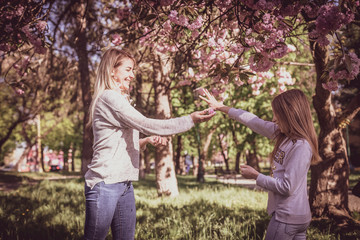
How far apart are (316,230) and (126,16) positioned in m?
5.27

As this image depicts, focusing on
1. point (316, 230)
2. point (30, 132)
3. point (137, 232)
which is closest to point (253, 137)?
point (316, 230)

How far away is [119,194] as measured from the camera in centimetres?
215

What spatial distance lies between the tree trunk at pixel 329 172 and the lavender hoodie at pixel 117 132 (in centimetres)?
423

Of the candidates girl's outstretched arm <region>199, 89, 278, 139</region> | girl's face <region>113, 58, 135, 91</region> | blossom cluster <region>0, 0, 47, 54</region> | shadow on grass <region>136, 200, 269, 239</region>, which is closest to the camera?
girl's face <region>113, 58, 135, 91</region>

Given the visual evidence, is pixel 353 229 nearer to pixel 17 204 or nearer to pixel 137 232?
pixel 137 232

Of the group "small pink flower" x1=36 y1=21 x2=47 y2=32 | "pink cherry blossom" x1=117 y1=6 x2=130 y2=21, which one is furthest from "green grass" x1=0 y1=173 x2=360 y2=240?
"pink cherry blossom" x1=117 y1=6 x2=130 y2=21

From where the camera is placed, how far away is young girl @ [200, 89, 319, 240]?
2104mm

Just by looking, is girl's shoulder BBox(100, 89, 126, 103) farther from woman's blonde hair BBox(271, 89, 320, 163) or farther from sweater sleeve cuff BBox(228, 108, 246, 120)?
woman's blonde hair BBox(271, 89, 320, 163)

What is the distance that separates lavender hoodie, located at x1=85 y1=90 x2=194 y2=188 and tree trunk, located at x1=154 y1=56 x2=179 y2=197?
6.18 m

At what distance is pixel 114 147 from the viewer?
2.14 meters

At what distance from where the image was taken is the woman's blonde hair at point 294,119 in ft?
7.36

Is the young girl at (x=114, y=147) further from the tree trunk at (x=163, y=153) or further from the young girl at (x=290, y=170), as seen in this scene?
the tree trunk at (x=163, y=153)

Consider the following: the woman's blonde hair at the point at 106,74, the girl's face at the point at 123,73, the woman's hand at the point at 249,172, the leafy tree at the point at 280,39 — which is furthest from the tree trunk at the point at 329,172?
the woman's blonde hair at the point at 106,74

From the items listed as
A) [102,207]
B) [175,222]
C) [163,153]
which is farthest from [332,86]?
[163,153]
